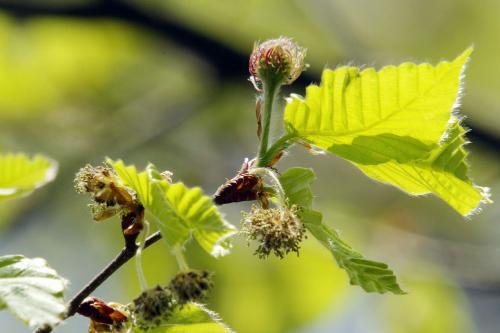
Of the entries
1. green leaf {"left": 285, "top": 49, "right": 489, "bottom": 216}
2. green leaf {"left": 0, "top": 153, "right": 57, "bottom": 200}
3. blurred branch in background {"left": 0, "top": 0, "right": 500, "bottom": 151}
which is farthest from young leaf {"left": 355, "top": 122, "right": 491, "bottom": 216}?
blurred branch in background {"left": 0, "top": 0, "right": 500, "bottom": 151}

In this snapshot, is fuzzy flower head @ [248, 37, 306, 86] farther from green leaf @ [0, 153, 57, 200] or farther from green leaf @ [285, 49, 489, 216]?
green leaf @ [0, 153, 57, 200]

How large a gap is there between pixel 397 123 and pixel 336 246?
8.4 inches

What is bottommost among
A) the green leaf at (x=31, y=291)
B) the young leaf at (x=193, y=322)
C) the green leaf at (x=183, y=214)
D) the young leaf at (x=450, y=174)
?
the green leaf at (x=31, y=291)

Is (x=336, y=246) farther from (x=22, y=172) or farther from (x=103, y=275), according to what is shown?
(x=22, y=172)

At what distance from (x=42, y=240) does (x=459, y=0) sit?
15.3 ft

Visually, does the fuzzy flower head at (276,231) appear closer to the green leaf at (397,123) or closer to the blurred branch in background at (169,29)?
the green leaf at (397,123)

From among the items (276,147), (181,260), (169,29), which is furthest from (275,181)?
(169,29)

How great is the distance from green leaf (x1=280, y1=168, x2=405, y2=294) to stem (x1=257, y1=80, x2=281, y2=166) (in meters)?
0.05

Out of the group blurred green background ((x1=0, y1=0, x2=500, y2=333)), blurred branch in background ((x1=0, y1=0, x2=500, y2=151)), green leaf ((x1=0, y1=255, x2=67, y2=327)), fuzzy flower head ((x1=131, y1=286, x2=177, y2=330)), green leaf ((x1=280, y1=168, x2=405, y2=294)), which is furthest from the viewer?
blurred green background ((x1=0, y1=0, x2=500, y2=333))

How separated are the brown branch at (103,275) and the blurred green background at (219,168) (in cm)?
333

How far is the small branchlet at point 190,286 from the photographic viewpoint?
1.10 meters

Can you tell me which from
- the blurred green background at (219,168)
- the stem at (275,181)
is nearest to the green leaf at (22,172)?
the stem at (275,181)

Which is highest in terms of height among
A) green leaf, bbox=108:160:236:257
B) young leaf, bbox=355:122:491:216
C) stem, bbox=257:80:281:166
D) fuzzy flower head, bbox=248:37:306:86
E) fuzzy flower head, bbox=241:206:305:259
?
fuzzy flower head, bbox=248:37:306:86

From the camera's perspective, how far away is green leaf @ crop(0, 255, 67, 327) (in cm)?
102
